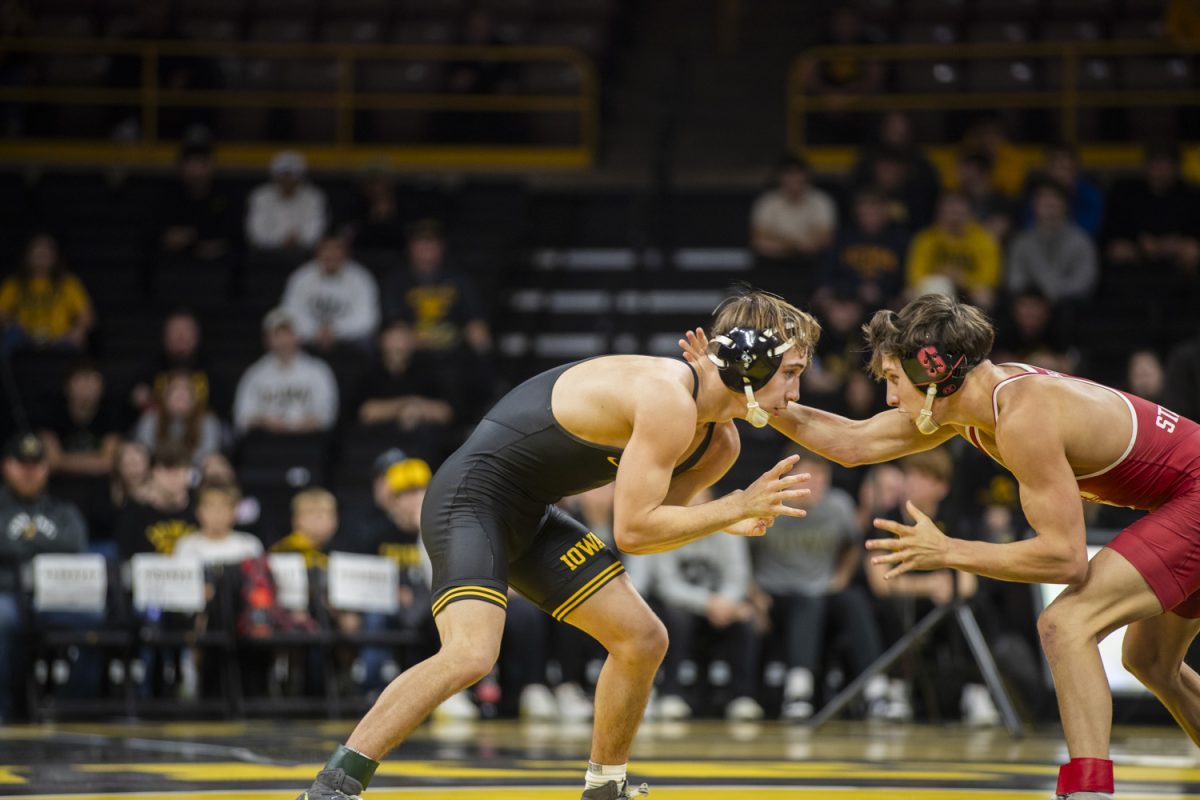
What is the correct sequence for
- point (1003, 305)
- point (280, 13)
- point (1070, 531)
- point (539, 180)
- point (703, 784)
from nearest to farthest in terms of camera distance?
1. point (1070, 531)
2. point (703, 784)
3. point (1003, 305)
4. point (539, 180)
5. point (280, 13)

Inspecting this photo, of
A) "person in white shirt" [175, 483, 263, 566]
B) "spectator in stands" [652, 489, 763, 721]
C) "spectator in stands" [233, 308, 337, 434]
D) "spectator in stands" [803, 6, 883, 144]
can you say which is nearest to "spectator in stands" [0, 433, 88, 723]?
"person in white shirt" [175, 483, 263, 566]

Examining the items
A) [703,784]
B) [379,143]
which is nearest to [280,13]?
[379,143]

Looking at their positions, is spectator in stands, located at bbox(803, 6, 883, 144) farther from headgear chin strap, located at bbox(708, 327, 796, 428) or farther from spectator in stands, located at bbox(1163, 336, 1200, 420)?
headgear chin strap, located at bbox(708, 327, 796, 428)

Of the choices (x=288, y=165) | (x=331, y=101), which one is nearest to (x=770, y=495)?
(x=288, y=165)

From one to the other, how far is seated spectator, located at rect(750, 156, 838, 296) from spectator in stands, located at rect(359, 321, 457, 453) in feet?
8.67

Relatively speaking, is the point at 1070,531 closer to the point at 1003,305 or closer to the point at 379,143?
the point at 1003,305

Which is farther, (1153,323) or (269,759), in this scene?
(1153,323)

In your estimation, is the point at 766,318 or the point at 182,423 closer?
the point at 766,318

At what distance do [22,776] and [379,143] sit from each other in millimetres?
10006

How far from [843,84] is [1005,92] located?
131 cm

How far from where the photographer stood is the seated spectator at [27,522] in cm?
924

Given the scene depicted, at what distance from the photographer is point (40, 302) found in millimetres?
12227

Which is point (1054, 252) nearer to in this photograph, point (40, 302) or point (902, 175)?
point (902, 175)

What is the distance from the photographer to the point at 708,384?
15.9ft
